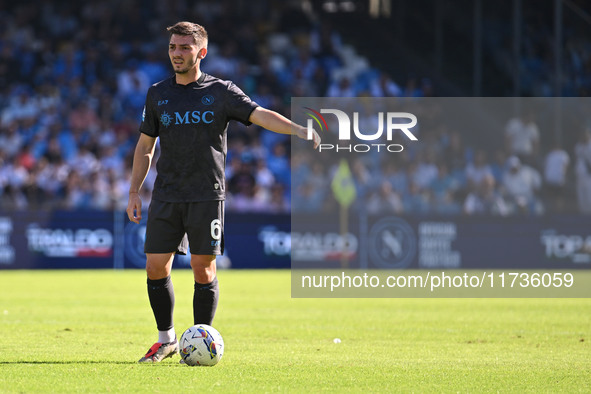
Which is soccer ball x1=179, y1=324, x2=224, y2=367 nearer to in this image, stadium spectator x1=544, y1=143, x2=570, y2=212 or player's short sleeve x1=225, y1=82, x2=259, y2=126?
player's short sleeve x1=225, y1=82, x2=259, y2=126

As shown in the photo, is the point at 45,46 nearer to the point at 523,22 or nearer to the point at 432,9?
the point at 432,9

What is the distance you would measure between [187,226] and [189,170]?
16.0 inches

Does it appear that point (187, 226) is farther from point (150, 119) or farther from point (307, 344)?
point (307, 344)

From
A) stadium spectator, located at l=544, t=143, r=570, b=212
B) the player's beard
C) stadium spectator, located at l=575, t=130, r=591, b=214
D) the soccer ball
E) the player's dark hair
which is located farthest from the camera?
stadium spectator, located at l=544, t=143, r=570, b=212

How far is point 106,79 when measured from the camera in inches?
1078

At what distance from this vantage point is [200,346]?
730 centimetres

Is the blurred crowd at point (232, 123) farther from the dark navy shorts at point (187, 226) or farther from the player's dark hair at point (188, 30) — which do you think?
the player's dark hair at point (188, 30)

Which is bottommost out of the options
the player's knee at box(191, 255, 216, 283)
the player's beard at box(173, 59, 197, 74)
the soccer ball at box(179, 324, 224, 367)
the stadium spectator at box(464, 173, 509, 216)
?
the soccer ball at box(179, 324, 224, 367)

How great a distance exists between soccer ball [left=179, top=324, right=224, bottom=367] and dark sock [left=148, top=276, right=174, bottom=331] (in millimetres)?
428

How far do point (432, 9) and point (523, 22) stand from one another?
354 cm

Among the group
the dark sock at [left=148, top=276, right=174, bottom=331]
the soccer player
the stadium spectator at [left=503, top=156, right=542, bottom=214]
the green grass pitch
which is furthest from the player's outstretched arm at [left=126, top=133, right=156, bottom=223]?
the stadium spectator at [left=503, top=156, right=542, bottom=214]

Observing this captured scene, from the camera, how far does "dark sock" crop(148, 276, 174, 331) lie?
7.73 meters

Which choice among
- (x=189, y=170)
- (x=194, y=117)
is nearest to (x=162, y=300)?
(x=189, y=170)

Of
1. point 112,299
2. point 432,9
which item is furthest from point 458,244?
point 112,299
